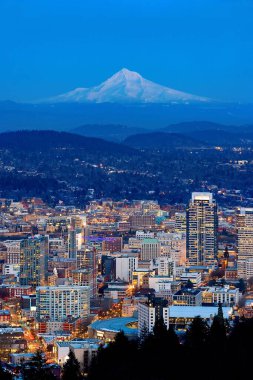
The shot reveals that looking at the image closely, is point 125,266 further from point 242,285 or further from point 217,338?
point 217,338

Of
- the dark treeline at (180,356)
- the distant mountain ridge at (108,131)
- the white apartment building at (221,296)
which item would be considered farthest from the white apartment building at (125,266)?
the distant mountain ridge at (108,131)

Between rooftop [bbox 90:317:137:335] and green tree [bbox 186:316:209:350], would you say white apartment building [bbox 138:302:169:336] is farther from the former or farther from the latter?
green tree [bbox 186:316:209:350]

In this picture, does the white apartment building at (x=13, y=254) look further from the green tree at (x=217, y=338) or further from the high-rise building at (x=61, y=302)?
the green tree at (x=217, y=338)

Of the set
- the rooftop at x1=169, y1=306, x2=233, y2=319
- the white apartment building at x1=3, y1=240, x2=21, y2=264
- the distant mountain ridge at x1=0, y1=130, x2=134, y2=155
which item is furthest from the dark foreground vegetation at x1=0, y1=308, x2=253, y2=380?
the distant mountain ridge at x1=0, y1=130, x2=134, y2=155

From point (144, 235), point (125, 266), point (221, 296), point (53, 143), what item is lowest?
point (221, 296)

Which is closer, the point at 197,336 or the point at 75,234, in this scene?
the point at 197,336

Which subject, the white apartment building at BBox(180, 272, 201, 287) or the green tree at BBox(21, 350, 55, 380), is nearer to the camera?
the green tree at BBox(21, 350, 55, 380)

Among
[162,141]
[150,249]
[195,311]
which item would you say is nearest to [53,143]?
[162,141]
